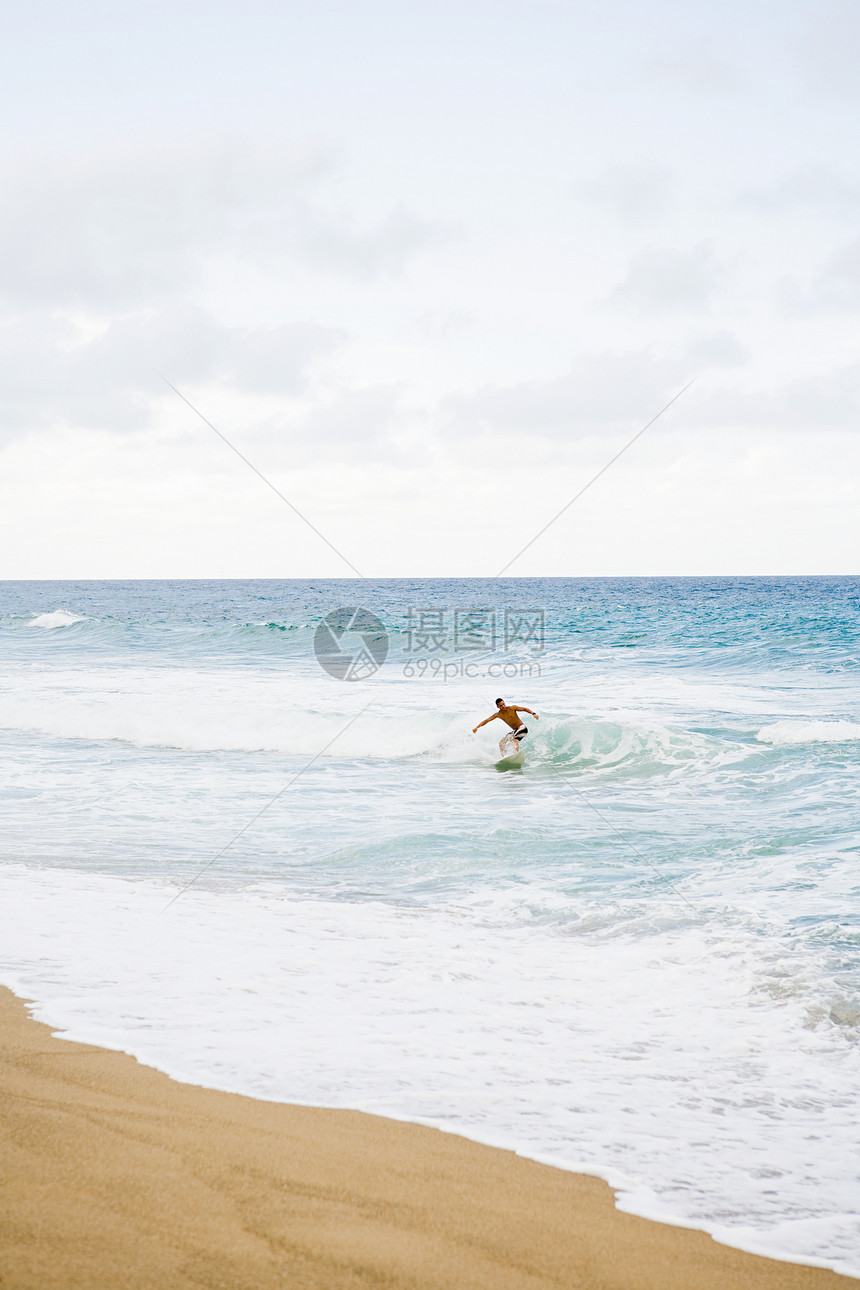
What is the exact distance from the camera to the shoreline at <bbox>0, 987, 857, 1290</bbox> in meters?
2.36

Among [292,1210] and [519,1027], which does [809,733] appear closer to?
[519,1027]

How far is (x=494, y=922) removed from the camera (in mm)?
6449

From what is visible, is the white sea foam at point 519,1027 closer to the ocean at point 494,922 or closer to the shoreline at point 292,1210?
the ocean at point 494,922

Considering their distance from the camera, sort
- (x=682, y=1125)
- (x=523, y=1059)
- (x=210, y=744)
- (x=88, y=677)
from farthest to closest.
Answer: (x=88, y=677) → (x=210, y=744) → (x=523, y=1059) → (x=682, y=1125)

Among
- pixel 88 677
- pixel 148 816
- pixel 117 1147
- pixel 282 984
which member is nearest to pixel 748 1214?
pixel 117 1147

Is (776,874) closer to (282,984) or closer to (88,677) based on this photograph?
(282,984)

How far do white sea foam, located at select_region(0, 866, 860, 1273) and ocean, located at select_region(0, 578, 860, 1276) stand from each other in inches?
0.8

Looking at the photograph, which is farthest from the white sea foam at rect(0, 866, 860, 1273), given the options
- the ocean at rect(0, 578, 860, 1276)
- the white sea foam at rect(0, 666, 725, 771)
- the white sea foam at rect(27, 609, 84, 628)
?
the white sea foam at rect(27, 609, 84, 628)

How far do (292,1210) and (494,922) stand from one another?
12.9 ft

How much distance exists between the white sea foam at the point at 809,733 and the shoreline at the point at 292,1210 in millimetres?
11651

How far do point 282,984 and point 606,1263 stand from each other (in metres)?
2.74

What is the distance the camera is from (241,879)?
7.43 m

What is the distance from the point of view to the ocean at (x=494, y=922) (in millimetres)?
3600

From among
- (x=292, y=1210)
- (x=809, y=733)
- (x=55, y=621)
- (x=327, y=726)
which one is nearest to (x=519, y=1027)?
(x=292, y=1210)
